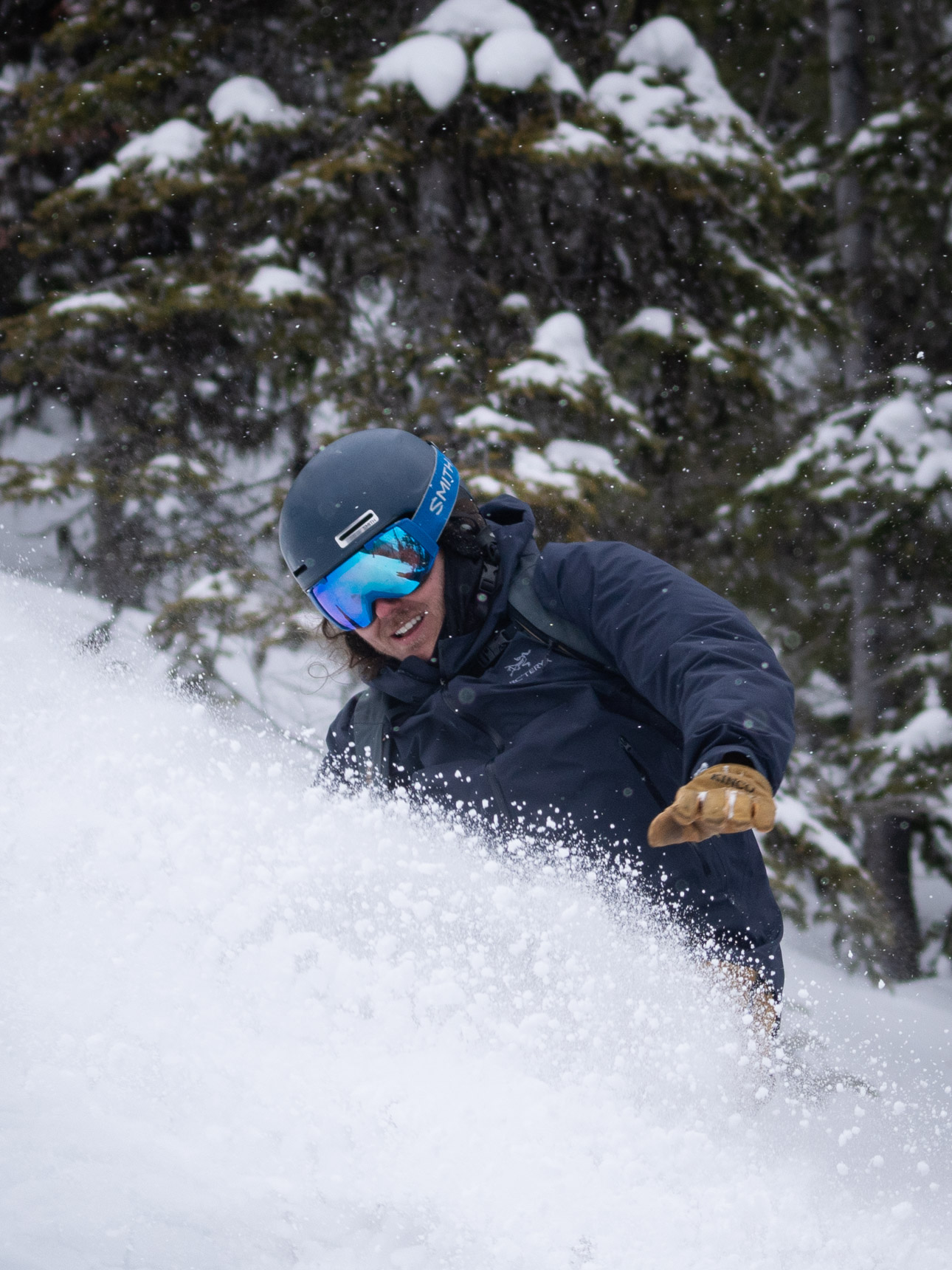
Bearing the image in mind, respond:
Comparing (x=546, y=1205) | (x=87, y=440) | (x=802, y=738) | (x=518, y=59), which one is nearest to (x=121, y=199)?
(x=87, y=440)

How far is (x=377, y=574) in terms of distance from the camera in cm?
281

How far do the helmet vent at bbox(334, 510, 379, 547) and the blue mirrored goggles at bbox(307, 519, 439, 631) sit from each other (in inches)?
1.4

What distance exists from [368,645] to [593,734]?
2.59 feet

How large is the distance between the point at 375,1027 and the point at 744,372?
16.0 feet

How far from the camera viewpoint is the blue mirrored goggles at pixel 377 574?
9.21 feet

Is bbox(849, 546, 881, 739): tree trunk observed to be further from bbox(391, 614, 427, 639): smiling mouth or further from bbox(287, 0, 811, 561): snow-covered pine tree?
bbox(391, 614, 427, 639): smiling mouth

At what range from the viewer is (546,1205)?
1.87m

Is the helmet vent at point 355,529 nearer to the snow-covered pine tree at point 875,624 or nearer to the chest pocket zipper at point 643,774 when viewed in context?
the chest pocket zipper at point 643,774

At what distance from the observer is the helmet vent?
2859mm

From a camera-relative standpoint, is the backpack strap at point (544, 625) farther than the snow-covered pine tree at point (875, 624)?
No

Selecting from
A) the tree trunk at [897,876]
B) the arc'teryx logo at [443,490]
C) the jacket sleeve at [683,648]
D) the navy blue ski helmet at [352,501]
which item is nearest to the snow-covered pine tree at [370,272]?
the arc'teryx logo at [443,490]

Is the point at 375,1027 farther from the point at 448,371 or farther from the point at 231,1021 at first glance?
Answer: the point at 448,371

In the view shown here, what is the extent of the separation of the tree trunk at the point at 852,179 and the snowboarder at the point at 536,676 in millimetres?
7087

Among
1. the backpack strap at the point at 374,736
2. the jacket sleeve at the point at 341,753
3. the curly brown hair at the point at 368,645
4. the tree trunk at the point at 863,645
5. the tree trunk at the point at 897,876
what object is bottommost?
the tree trunk at the point at 897,876
